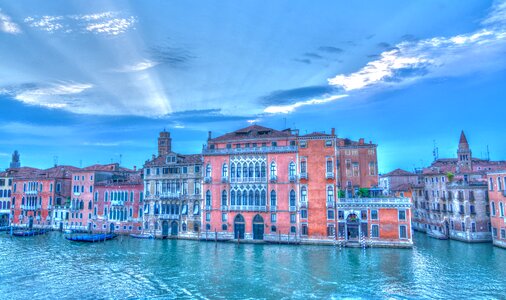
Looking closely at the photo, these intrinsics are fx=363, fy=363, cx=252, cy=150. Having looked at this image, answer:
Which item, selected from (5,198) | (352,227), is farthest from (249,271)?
(5,198)

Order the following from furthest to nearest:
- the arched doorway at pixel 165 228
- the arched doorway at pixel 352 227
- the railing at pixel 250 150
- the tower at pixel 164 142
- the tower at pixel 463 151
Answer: the tower at pixel 164 142 → the tower at pixel 463 151 → the arched doorway at pixel 165 228 → the railing at pixel 250 150 → the arched doorway at pixel 352 227

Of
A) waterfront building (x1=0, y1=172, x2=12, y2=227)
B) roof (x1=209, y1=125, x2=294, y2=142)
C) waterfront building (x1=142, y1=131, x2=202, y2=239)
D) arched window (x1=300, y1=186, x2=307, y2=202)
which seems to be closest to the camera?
arched window (x1=300, y1=186, x2=307, y2=202)

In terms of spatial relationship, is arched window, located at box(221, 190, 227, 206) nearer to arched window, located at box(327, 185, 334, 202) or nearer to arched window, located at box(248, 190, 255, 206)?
arched window, located at box(248, 190, 255, 206)

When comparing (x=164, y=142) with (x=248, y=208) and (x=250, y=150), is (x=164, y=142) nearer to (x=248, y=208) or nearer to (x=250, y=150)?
(x=250, y=150)

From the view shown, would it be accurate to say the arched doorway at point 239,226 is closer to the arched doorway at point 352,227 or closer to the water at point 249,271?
the water at point 249,271

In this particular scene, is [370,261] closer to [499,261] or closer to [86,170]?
[499,261]

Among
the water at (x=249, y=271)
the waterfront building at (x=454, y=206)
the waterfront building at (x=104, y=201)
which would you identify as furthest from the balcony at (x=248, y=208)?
the waterfront building at (x=454, y=206)

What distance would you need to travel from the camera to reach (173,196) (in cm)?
4884

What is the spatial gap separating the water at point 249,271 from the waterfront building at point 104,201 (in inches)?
371

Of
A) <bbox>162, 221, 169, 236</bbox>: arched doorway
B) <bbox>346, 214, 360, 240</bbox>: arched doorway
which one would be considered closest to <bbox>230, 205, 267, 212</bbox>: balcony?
<bbox>346, 214, 360, 240</bbox>: arched doorway

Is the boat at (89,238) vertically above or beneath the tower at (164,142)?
beneath

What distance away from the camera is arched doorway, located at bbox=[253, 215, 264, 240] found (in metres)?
44.5

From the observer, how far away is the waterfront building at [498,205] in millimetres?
37875

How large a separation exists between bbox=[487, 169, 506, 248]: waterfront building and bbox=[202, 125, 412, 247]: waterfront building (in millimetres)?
9325
